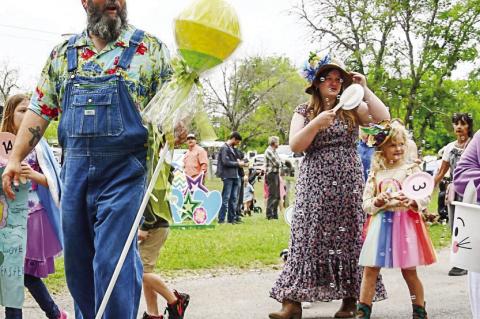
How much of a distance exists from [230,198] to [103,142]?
1130 centimetres

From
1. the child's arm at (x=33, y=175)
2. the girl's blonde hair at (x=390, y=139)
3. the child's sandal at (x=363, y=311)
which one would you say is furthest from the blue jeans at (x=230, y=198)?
the child's arm at (x=33, y=175)

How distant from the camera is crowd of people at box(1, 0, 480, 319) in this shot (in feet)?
10.9

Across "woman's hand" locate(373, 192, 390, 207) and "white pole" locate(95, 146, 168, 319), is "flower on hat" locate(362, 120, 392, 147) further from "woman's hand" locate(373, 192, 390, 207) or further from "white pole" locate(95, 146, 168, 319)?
"white pole" locate(95, 146, 168, 319)

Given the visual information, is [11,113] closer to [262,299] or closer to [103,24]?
[103,24]

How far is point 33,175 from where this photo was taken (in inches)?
174

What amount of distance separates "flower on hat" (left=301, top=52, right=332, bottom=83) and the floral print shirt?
1.80 m

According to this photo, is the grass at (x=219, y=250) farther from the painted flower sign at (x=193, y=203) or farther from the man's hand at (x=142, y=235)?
the man's hand at (x=142, y=235)

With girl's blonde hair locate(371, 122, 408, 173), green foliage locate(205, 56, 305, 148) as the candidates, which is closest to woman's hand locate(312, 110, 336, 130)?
girl's blonde hair locate(371, 122, 408, 173)

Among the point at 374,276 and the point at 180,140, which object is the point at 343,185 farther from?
the point at 180,140

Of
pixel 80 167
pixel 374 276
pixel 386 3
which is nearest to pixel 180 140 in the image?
pixel 80 167

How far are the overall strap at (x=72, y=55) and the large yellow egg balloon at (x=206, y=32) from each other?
1.92 ft

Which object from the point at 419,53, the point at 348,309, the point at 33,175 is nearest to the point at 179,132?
the point at 33,175

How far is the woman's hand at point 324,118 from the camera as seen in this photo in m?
4.75

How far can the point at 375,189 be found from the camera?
16.8 ft
